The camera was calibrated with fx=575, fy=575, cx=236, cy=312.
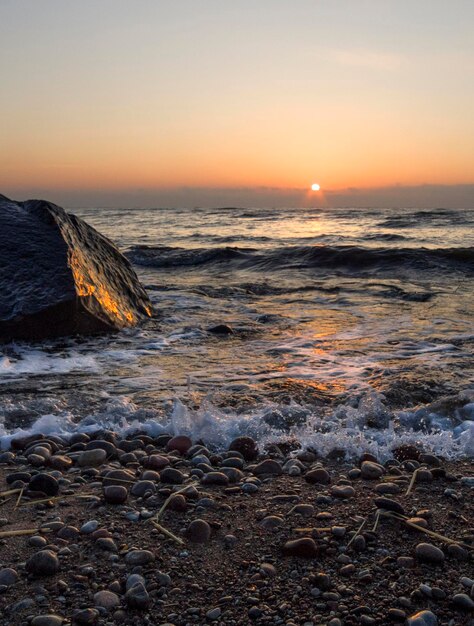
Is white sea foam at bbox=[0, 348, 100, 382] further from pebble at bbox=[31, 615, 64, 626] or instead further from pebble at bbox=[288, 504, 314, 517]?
pebble at bbox=[31, 615, 64, 626]

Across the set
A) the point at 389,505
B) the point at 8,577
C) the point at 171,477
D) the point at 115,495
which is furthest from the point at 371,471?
the point at 8,577

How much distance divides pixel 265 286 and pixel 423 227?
52.2 feet

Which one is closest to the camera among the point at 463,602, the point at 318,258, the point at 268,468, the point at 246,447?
the point at 463,602

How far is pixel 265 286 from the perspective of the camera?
11086 millimetres

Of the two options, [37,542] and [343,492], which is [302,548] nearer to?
[343,492]

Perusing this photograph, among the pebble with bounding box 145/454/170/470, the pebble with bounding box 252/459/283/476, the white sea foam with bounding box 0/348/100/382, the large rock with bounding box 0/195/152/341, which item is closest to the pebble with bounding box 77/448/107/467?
the pebble with bounding box 145/454/170/470

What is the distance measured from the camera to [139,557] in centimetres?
218

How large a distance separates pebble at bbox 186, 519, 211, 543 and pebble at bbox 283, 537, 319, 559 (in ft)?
1.11

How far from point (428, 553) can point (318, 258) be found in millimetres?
13255

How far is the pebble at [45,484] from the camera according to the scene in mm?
2754

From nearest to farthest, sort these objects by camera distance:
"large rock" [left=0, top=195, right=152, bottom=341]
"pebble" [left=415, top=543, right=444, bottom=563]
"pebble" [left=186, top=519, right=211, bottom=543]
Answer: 1. "pebble" [left=415, top=543, right=444, bottom=563]
2. "pebble" [left=186, top=519, right=211, bottom=543]
3. "large rock" [left=0, top=195, right=152, bottom=341]

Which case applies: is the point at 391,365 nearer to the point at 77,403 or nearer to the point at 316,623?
the point at 77,403

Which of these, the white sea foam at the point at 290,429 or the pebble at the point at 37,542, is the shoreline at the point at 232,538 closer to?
the pebble at the point at 37,542

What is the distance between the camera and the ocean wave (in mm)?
13992
